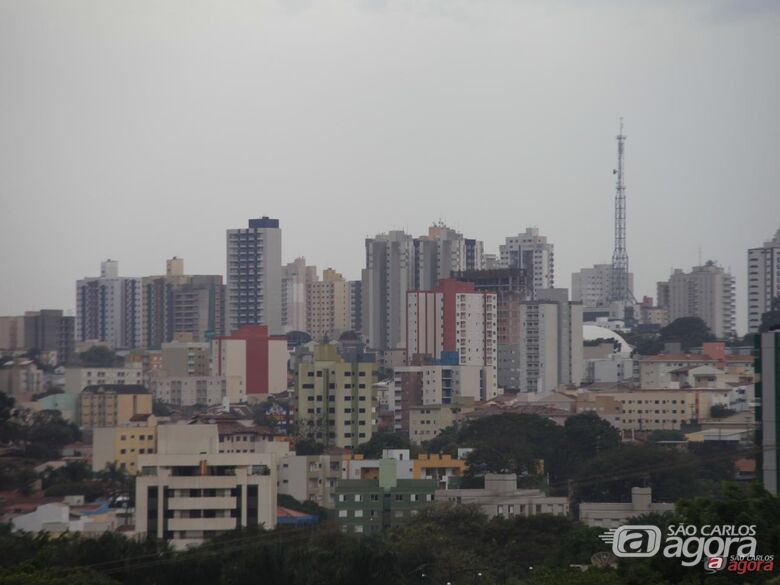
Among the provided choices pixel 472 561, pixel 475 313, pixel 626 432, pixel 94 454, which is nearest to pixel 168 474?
pixel 472 561

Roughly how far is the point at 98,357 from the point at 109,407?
9221mm

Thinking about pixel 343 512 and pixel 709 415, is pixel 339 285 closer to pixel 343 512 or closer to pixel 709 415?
pixel 709 415

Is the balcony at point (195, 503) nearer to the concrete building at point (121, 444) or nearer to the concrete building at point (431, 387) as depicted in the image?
the concrete building at point (121, 444)

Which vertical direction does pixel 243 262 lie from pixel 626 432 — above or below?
above

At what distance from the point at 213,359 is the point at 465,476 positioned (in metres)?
18.6

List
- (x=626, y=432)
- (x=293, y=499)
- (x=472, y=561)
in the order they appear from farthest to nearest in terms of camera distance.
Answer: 1. (x=626, y=432)
2. (x=293, y=499)
3. (x=472, y=561)

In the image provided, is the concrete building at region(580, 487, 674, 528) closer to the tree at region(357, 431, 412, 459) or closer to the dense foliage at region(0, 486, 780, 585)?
the dense foliage at region(0, 486, 780, 585)

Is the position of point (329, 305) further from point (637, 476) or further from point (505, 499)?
point (505, 499)

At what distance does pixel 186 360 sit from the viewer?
127 ft

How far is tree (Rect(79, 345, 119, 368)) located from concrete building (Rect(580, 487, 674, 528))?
67.3 feet

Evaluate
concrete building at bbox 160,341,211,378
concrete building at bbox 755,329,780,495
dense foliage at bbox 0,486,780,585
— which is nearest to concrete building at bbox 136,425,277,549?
dense foliage at bbox 0,486,780,585

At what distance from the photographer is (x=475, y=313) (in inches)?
1454

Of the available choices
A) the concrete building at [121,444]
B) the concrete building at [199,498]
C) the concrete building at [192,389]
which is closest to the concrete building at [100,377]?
the concrete building at [192,389]

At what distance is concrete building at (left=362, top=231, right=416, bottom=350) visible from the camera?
153ft
